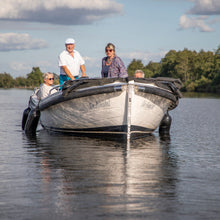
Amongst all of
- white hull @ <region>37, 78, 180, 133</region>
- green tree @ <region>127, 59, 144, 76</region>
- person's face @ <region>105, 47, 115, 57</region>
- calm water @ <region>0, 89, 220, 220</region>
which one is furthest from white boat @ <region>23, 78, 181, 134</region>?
green tree @ <region>127, 59, 144, 76</region>

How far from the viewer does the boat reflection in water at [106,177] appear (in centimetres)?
493

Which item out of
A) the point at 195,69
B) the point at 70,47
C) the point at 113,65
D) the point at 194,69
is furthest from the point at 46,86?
the point at 194,69

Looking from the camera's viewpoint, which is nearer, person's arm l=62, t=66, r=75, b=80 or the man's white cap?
person's arm l=62, t=66, r=75, b=80

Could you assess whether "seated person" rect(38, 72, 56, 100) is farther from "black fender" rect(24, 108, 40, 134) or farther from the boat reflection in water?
the boat reflection in water

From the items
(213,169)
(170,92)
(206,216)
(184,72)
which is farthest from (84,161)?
(184,72)

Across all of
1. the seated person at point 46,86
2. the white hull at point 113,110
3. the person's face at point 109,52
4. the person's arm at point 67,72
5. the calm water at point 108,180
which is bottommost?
the calm water at point 108,180

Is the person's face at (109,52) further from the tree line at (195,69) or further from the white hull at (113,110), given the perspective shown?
the tree line at (195,69)

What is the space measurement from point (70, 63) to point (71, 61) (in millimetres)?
58

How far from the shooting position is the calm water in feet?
15.7

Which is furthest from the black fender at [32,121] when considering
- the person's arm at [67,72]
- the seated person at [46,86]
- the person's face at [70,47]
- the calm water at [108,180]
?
the calm water at [108,180]

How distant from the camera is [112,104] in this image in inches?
408

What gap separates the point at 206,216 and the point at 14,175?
302cm

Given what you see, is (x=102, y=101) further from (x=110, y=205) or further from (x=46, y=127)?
(x=110, y=205)

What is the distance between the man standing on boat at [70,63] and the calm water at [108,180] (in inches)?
79.6
